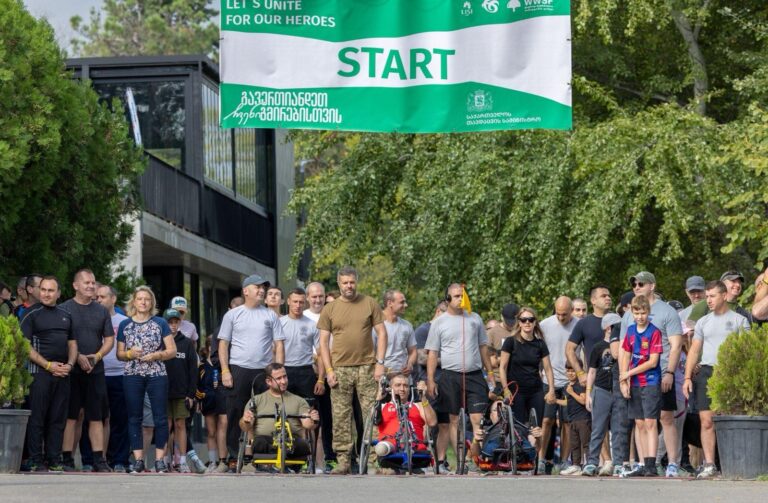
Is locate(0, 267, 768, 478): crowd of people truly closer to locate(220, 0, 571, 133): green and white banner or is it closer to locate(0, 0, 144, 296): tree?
locate(0, 0, 144, 296): tree

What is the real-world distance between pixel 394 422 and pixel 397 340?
6.34 feet

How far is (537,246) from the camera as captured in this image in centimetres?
2623

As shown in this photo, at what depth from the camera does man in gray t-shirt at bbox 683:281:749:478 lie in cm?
1583

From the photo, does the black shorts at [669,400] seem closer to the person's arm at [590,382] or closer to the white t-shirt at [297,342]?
the person's arm at [590,382]

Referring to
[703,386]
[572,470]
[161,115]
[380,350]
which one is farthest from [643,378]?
[161,115]

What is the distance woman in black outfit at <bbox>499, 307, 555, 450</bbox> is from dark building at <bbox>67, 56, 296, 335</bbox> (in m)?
8.54

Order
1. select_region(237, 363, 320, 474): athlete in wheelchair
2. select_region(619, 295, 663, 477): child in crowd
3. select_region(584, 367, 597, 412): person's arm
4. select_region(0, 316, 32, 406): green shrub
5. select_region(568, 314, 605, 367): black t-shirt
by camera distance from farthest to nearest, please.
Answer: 1. select_region(568, 314, 605, 367): black t-shirt
2. select_region(584, 367, 597, 412): person's arm
3. select_region(237, 363, 320, 474): athlete in wheelchair
4. select_region(619, 295, 663, 477): child in crowd
5. select_region(0, 316, 32, 406): green shrub

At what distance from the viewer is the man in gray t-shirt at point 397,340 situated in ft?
60.0

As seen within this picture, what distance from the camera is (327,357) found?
16.8 meters

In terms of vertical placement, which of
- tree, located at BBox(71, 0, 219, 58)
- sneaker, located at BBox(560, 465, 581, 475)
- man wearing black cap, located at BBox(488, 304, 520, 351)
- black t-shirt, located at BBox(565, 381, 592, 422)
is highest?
tree, located at BBox(71, 0, 219, 58)

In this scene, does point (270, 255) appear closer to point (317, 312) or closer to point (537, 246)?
point (537, 246)

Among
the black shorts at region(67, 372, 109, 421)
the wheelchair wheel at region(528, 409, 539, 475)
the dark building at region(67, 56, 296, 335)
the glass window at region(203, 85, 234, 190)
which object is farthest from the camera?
the glass window at region(203, 85, 234, 190)

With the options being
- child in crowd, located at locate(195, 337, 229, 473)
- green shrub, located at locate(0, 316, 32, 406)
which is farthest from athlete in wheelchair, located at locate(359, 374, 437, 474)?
green shrub, located at locate(0, 316, 32, 406)

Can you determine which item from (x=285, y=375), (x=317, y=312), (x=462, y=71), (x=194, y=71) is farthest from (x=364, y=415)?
(x=194, y=71)
